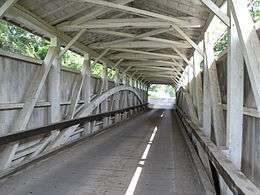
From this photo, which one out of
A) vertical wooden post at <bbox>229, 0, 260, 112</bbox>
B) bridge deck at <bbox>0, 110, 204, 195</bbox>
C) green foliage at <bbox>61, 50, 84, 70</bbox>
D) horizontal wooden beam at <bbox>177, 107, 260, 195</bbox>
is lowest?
bridge deck at <bbox>0, 110, 204, 195</bbox>

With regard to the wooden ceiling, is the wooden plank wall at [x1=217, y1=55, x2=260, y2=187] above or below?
below

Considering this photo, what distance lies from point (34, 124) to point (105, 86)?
236 inches

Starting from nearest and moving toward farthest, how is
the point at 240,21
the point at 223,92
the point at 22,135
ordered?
the point at 240,21 < the point at 22,135 < the point at 223,92

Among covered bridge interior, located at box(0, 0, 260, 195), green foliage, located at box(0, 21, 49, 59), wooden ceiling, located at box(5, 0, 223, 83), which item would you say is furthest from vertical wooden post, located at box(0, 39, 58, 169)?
green foliage, located at box(0, 21, 49, 59)

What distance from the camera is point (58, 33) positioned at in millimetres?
7613

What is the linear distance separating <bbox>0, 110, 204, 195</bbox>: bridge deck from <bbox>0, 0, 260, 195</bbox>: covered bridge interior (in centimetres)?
1

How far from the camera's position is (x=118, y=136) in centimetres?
933

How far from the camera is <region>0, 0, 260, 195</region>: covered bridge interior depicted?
3549 mm

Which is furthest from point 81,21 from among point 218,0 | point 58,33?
point 218,0

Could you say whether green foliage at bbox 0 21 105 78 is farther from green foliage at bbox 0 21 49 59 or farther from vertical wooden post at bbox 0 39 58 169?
vertical wooden post at bbox 0 39 58 169

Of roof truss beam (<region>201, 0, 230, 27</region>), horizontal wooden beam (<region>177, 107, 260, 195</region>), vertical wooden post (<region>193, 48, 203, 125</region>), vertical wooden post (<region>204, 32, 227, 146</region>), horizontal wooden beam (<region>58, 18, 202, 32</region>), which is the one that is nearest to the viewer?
horizontal wooden beam (<region>177, 107, 260, 195</region>)

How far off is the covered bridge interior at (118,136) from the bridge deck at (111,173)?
0.01 metres

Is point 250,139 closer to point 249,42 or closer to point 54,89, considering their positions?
point 249,42

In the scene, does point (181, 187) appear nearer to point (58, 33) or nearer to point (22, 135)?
point (22, 135)
